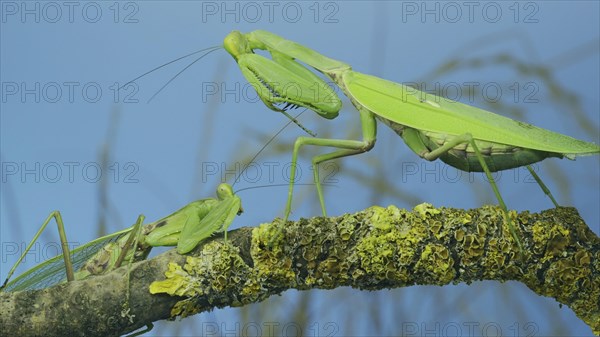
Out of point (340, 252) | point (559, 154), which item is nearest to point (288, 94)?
Result: point (340, 252)

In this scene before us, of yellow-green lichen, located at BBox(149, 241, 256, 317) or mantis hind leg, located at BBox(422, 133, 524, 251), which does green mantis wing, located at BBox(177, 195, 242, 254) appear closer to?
yellow-green lichen, located at BBox(149, 241, 256, 317)

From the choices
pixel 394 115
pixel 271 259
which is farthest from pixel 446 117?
pixel 271 259

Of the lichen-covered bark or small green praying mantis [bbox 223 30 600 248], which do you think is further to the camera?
small green praying mantis [bbox 223 30 600 248]

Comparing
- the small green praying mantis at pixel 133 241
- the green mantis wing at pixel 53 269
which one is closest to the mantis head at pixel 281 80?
the small green praying mantis at pixel 133 241

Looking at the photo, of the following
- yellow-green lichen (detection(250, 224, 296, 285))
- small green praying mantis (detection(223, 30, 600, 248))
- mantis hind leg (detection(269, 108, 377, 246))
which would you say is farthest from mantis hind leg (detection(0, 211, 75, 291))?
mantis hind leg (detection(269, 108, 377, 246))

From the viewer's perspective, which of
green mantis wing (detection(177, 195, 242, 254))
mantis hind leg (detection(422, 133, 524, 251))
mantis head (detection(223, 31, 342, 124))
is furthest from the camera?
mantis head (detection(223, 31, 342, 124))

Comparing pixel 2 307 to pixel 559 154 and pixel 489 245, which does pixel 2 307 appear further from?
pixel 559 154

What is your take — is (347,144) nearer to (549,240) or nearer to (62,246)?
(549,240)
